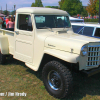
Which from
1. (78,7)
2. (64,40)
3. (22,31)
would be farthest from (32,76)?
(78,7)

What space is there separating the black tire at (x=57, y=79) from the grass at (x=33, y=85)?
205mm

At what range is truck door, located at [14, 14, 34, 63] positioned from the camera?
4047 millimetres

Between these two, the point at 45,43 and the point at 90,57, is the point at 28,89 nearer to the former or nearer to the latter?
the point at 45,43

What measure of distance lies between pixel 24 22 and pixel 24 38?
59 cm

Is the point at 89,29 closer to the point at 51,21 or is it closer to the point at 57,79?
the point at 51,21

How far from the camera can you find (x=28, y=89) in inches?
147

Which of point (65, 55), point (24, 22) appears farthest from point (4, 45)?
point (65, 55)

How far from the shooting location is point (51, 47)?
11.5ft

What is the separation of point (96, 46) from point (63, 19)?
170 centimetres

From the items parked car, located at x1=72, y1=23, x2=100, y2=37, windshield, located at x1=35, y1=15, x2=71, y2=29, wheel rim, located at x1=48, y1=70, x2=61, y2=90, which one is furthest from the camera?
parked car, located at x1=72, y1=23, x2=100, y2=37

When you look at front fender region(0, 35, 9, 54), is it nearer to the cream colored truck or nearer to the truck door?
the cream colored truck

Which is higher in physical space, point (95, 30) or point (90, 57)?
point (95, 30)

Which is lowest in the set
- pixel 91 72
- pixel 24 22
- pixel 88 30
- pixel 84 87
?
pixel 84 87

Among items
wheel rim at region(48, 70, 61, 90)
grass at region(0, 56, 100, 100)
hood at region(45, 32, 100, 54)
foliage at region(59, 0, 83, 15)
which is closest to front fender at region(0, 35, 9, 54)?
grass at region(0, 56, 100, 100)
